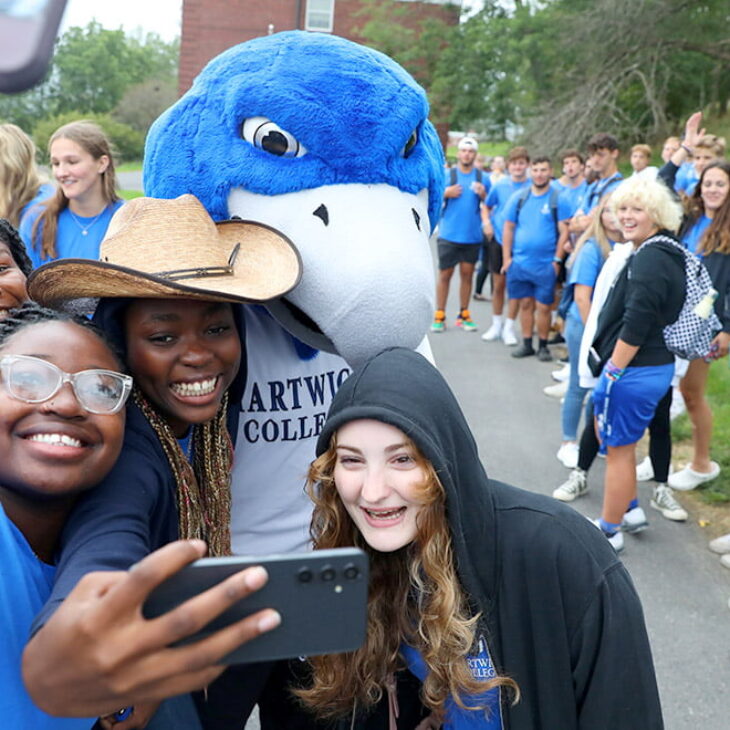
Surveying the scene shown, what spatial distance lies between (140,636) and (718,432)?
5.47 m

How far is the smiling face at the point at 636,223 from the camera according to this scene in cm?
372

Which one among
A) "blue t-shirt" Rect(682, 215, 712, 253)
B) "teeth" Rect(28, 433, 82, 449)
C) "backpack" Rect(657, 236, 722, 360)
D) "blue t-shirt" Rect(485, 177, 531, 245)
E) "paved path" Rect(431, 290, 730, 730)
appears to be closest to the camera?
"teeth" Rect(28, 433, 82, 449)

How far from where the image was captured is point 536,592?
1.50 metres

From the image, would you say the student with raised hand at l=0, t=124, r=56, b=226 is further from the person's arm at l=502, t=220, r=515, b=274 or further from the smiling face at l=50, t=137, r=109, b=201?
the person's arm at l=502, t=220, r=515, b=274

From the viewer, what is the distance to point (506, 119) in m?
26.2

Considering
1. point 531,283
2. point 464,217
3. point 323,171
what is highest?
point 323,171

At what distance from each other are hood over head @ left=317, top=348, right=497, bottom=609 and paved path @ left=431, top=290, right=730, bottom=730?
196 cm

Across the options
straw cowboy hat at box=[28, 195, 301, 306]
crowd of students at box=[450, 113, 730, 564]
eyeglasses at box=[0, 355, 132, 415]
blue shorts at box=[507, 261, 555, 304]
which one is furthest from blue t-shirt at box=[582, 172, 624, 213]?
eyeglasses at box=[0, 355, 132, 415]

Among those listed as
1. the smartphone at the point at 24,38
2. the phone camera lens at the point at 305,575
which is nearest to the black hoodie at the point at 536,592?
the phone camera lens at the point at 305,575

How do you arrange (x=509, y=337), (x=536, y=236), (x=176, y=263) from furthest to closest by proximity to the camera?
(x=509, y=337) < (x=536, y=236) < (x=176, y=263)

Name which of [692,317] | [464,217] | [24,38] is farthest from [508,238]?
[24,38]

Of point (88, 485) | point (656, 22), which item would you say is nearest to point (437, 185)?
point (88, 485)

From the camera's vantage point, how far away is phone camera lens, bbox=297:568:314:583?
947mm

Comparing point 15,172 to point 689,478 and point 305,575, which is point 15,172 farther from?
point 689,478
